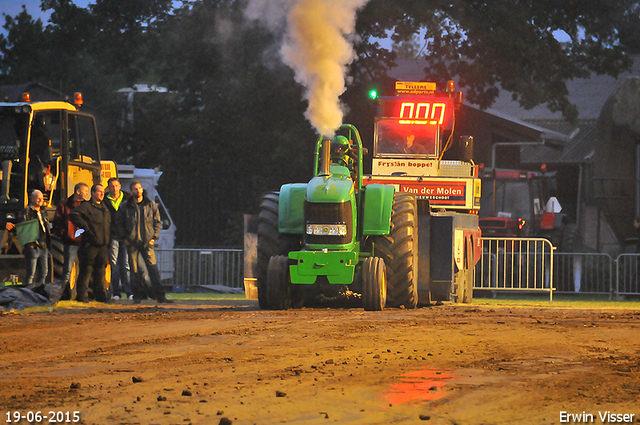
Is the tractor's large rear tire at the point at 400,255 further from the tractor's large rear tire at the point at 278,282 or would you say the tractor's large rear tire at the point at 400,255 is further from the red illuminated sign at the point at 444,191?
the red illuminated sign at the point at 444,191

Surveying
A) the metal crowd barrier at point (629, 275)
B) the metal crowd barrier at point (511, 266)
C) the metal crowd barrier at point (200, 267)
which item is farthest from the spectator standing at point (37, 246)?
the metal crowd barrier at point (629, 275)

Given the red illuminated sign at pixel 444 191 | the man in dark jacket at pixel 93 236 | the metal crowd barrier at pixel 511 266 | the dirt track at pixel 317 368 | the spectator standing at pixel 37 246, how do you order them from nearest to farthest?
the dirt track at pixel 317 368 < the spectator standing at pixel 37 246 < the man in dark jacket at pixel 93 236 < the red illuminated sign at pixel 444 191 < the metal crowd barrier at pixel 511 266

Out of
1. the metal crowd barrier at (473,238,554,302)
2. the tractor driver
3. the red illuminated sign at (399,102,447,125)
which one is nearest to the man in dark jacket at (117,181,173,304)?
the tractor driver

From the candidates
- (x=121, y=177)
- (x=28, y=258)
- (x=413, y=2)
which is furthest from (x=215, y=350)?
(x=413, y=2)

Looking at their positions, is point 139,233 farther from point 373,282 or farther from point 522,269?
point 522,269

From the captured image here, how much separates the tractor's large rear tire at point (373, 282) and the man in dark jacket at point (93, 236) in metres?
4.41

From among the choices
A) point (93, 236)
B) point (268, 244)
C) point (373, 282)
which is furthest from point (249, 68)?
point (373, 282)

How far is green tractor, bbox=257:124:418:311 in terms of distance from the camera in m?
12.2

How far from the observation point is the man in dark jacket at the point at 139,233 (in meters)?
14.4

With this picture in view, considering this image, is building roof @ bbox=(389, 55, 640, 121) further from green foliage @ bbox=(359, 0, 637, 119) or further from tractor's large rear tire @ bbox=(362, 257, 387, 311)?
tractor's large rear tire @ bbox=(362, 257, 387, 311)

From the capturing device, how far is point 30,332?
9.93 m

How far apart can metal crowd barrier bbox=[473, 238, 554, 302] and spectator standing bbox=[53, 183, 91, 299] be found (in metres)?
8.05

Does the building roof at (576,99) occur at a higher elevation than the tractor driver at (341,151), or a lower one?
higher

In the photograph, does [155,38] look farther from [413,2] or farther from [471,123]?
[471,123]
